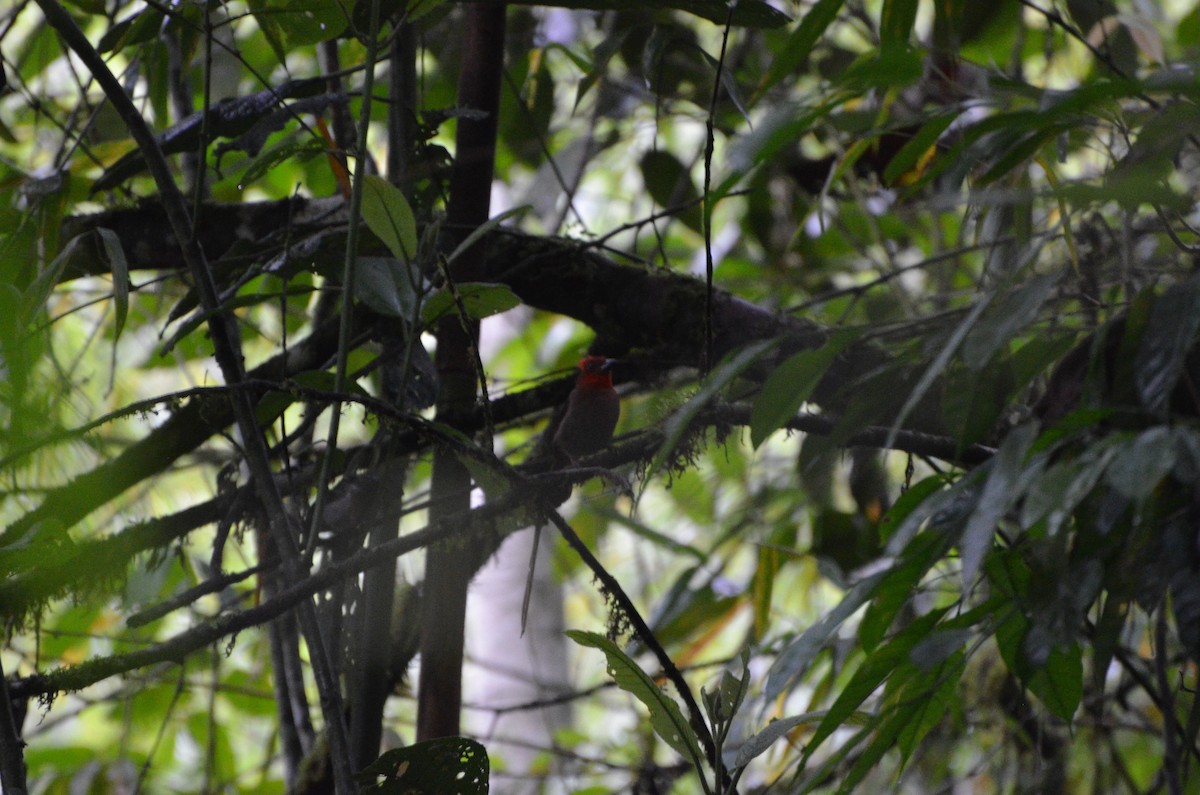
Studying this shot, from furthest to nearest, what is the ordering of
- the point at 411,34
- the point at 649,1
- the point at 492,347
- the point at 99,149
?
the point at 492,347
the point at 99,149
the point at 411,34
the point at 649,1

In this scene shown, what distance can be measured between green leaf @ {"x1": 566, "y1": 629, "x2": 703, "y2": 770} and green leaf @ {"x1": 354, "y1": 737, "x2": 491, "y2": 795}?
173mm

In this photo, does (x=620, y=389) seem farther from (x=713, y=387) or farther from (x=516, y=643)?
(x=516, y=643)

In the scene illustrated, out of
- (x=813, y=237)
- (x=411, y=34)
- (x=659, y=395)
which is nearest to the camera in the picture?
(x=411, y=34)

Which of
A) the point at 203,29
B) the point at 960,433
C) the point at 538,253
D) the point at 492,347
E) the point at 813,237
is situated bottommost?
the point at 960,433

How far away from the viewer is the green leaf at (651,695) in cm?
117

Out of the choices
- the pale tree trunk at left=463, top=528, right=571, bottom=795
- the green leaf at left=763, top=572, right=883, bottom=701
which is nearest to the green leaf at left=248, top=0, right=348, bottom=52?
the green leaf at left=763, top=572, right=883, bottom=701

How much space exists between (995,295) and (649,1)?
730mm

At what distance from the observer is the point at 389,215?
124cm

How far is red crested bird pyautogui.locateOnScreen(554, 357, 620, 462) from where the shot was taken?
6.26 ft

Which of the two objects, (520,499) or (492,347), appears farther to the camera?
(492,347)

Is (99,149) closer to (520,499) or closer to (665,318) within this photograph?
(665,318)

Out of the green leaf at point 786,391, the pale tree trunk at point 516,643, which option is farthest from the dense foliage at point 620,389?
the pale tree trunk at point 516,643

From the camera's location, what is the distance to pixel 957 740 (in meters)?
2.44

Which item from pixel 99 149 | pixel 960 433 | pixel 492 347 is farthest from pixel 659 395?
pixel 492 347
